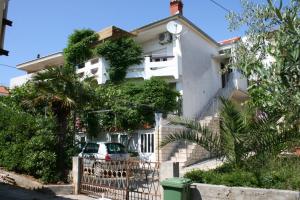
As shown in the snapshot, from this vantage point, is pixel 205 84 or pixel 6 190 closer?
pixel 6 190

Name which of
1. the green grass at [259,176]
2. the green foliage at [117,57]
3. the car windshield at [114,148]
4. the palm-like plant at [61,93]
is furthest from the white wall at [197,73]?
the green grass at [259,176]

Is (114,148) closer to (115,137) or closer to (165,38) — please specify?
(115,137)

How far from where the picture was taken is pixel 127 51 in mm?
24766

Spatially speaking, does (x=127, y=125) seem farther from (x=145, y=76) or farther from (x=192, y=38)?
(x=192, y=38)

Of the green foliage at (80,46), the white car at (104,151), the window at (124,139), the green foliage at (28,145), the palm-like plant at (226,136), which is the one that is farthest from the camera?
the green foliage at (80,46)

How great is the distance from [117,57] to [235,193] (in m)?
17.3

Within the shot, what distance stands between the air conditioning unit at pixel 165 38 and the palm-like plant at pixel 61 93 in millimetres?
10690

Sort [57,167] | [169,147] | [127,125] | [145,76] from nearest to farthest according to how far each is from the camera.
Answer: [57,167], [169,147], [127,125], [145,76]

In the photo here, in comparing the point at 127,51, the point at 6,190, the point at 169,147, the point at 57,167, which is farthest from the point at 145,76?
the point at 6,190

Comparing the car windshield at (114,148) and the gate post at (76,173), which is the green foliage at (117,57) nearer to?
the car windshield at (114,148)

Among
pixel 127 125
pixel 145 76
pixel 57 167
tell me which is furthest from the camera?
pixel 145 76

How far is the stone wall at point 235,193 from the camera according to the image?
7.87 meters

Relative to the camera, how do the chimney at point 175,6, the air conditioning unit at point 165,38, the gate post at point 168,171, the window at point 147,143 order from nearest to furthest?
the gate post at point 168,171 < the window at point 147,143 < the air conditioning unit at point 165,38 < the chimney at point 175,6

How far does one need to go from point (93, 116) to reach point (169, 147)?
17.8ft
